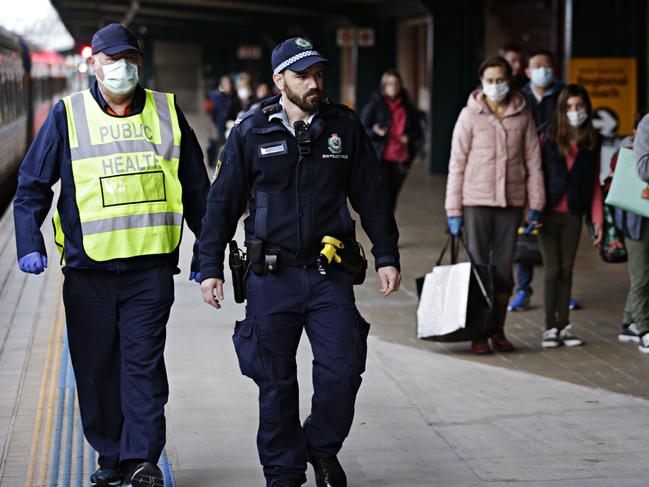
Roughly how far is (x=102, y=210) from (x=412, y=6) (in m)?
21.6

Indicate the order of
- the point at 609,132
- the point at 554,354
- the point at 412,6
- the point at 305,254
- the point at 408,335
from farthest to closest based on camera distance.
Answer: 1. the point at 412,6
2. the point at 609,132
3. the point at 408,335
4. the point at 554,354
5. the point at 305,254

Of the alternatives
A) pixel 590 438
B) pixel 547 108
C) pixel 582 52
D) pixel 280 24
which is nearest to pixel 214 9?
pixel 280 24

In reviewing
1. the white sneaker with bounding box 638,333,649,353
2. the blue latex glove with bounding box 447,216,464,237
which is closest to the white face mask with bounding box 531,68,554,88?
the blue latex glove with bounding box 447,216,464,237

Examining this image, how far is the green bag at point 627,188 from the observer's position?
7887mm

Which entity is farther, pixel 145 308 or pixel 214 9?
pixel 214 9

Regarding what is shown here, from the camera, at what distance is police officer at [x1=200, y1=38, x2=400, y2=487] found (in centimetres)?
502

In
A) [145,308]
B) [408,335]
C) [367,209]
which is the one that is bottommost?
[408,335]

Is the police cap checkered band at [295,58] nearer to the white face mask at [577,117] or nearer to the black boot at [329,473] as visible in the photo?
the black boot at [329,473]

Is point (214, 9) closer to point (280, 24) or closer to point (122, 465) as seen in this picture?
point (280, 24)

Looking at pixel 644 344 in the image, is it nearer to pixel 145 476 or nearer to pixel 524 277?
pixel 524 277

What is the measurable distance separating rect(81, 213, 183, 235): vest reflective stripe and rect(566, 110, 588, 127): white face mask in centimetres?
362

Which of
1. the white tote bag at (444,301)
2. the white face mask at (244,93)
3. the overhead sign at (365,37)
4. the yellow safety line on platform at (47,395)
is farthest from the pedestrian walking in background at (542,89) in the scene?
the overhead sign at (365,37)

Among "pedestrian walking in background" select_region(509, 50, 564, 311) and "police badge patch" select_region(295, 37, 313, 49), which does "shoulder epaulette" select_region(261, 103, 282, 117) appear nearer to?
"police badge patch" select_region(295, 37, 313, 49)

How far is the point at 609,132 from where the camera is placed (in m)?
14.7
